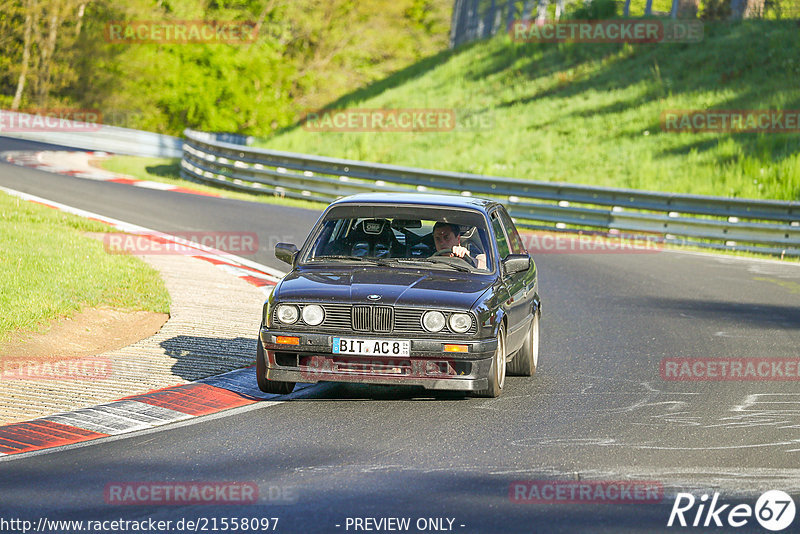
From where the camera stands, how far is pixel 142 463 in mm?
6652

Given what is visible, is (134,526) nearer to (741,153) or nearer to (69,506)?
(69,506)

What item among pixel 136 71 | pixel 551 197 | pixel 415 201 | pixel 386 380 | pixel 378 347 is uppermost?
pixel 136 71

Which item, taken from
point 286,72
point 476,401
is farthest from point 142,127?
point 476,401

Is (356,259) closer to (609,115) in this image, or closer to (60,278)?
(60,278)

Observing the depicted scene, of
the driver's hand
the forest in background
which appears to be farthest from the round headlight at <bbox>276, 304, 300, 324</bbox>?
the forest in background

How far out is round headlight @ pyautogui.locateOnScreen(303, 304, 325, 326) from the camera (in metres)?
8.26

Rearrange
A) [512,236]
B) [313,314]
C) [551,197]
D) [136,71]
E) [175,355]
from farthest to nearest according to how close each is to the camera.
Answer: [136,71]
[551,197]
[512,236]
[175,355]
[313,314]

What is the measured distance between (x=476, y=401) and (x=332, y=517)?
10.8 ft

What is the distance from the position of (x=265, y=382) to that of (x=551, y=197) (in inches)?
604

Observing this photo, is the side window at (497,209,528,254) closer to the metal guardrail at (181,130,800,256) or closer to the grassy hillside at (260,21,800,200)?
the metal guardrail at (181,130,800,256)

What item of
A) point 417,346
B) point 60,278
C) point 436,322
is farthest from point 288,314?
point 60,278

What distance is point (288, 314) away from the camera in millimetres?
8320

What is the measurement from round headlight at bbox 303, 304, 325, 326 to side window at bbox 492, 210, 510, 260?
76.3 inches

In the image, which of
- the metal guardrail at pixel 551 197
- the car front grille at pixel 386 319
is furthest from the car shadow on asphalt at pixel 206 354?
the metal guardrail at pixel 551 197
